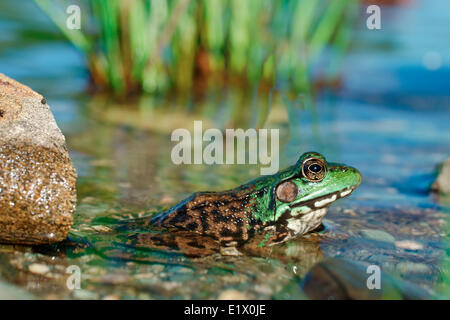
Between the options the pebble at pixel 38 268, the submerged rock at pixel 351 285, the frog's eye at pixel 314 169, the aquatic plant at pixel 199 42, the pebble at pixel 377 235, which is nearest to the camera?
the submerged rock at pixel 351 285

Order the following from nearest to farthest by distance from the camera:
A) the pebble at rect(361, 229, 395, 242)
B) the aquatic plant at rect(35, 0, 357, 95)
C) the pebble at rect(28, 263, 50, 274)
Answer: the pebble at rect(28, 263, 50, 274) < the pebble at rect(361, 229, 395, 242) < the aquatic plant at rect(35, 0, 357, 95)

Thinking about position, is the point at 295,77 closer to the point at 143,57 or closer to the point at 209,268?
the point at 143,57

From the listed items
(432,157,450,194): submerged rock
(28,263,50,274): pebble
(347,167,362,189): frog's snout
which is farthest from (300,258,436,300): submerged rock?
(432,157,450,194): submerged rock

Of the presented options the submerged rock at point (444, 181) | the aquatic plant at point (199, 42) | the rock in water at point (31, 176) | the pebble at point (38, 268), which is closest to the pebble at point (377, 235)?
the submerged rock at point (444, 181)

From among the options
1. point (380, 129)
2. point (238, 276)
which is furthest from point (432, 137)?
point (238, 276)

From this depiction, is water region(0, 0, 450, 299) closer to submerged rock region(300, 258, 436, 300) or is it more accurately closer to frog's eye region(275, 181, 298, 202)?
submerged rock region(300, 258, 436, 300)

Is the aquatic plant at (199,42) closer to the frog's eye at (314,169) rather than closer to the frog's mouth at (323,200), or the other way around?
the frog's eye at (314,169)
